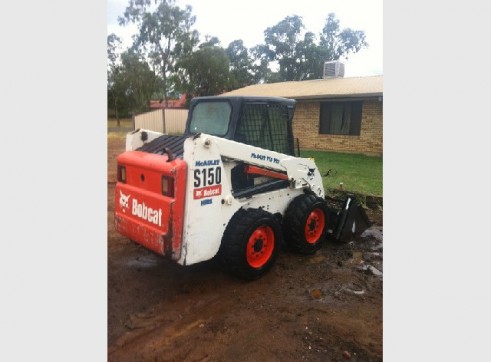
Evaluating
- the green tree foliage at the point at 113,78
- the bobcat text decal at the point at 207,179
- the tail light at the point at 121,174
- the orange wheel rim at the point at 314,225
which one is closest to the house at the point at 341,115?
the orange wheel rim at the point at 314,225

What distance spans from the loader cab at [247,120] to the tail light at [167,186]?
0.93 meters

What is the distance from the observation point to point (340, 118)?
12320 millimetres

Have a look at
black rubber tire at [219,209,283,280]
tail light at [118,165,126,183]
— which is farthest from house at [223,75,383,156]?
tail light at [118,165,126,183]

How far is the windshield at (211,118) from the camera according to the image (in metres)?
4.07

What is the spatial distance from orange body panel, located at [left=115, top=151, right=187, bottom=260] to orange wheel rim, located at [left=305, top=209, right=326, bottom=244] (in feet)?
6.20

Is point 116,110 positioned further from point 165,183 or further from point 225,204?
point 225,204

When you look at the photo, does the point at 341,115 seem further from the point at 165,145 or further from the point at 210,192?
the point at 210,192

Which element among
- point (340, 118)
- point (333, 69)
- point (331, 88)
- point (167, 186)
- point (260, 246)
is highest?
point (333, 69)

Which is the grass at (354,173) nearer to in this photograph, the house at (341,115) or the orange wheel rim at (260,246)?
the house at (341,115)

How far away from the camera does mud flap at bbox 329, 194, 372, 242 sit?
5.00 meters

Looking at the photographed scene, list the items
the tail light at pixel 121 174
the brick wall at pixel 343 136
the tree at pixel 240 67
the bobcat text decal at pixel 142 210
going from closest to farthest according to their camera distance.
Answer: the bobcat text decal at pixel 142 210, the tail light at pixel 121 174, the brick wall at pixel 343 136, the tree at pixel 240 67

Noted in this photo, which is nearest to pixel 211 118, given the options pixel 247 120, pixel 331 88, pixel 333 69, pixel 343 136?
pixel 247 120

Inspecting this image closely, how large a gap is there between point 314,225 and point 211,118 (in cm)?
186

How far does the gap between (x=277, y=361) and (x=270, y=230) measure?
1514mm
